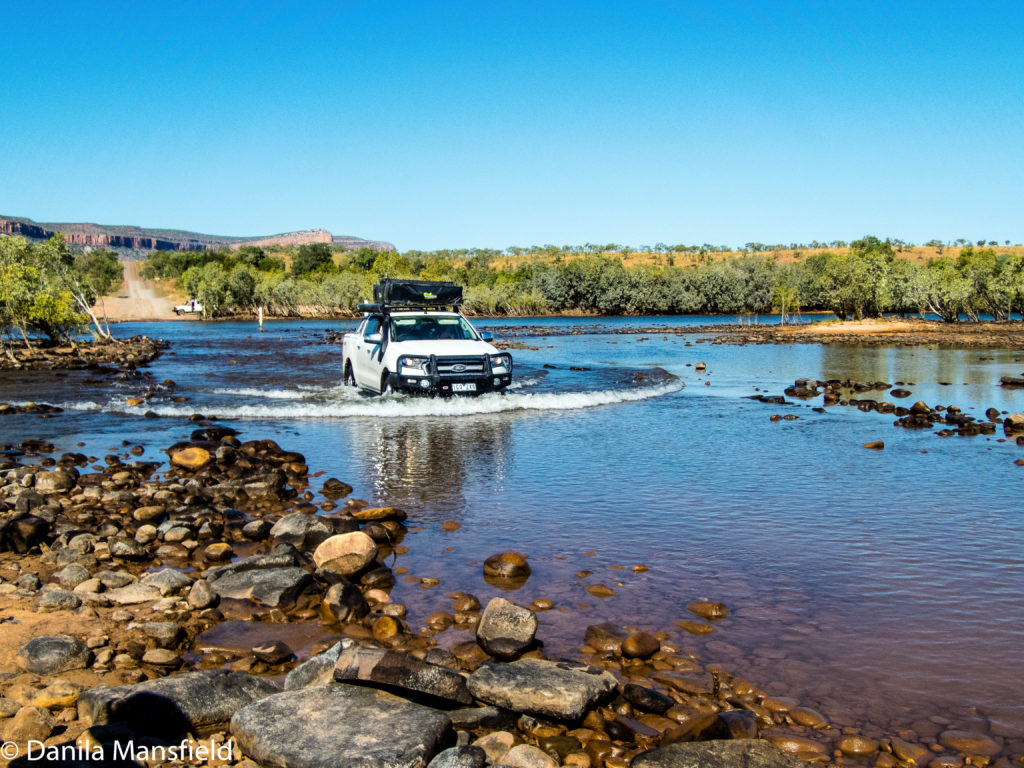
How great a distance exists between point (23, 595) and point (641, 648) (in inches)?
175

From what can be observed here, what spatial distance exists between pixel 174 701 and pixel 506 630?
1.88 metres

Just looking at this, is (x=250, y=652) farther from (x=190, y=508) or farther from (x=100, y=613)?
(x=190, y=508)

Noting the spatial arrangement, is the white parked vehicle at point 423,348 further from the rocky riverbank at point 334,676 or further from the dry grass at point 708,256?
the dry grass at point 708,256

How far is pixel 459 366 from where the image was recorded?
51.4 feet

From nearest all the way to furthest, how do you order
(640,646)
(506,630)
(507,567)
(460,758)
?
1. (460,758)
2. (640,646)
3. (506,630)
4. (507,567)

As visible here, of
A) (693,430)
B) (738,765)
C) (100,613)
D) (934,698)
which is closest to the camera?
(738,765)

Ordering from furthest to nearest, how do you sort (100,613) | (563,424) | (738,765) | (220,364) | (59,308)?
(59,308) < (220,364) < (563,424) < (100,613) < (738,765)

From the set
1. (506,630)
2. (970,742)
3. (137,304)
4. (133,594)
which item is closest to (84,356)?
(133,594)

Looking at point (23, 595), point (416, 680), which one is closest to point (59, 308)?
point (23, 595)

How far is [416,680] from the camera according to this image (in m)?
4.14

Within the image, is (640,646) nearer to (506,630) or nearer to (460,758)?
(506,630)

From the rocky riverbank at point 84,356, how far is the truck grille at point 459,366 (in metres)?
18.3

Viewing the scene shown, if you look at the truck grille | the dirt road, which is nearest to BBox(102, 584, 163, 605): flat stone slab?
the truck grille

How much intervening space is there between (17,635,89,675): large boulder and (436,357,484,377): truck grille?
1092 cm
